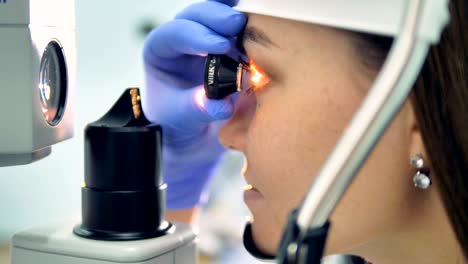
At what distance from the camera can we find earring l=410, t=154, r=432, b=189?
0.49 meters

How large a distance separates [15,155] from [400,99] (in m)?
0.30

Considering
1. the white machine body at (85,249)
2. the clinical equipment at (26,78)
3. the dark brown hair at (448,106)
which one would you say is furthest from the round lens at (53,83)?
the dark brown hair at (448,106)

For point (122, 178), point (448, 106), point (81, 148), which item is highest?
point (448, 106)

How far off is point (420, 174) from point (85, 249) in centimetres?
28

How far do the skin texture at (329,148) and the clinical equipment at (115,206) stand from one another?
0.30 feet

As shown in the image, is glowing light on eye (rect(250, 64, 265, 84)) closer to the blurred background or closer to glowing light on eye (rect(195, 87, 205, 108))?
glowing light on eye (rect(195, 87, 205, 108))

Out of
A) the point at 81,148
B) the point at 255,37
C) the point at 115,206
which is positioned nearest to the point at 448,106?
the point at 255,37

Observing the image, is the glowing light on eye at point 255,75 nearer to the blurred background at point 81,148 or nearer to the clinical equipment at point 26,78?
the clinical equipment at point 26,78

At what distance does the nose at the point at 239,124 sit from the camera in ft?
2.04

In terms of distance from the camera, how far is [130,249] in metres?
0.54

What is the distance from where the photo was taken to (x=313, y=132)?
0.53 meters

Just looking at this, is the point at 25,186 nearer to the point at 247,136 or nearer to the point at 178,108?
the point at 178,108

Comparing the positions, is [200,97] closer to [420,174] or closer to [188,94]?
[188,94]

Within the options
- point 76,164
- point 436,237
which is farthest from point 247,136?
point 76,164
